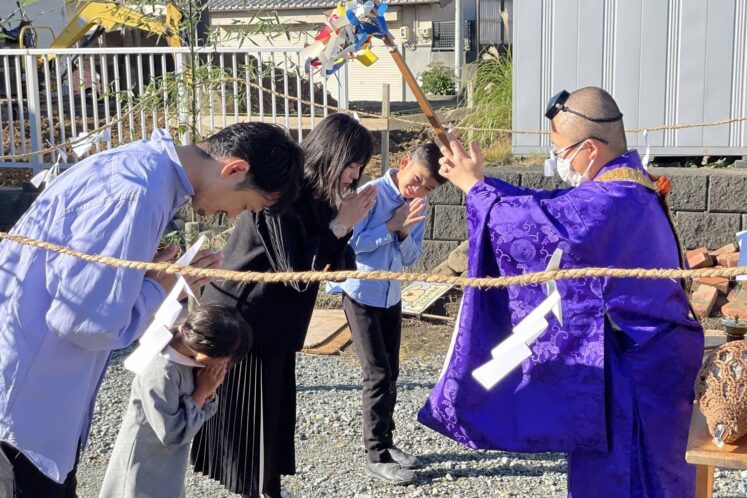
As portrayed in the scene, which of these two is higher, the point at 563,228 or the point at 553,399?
the point at 563,228

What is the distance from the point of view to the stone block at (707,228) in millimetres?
6621

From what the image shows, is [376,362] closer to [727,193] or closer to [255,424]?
[255,424]

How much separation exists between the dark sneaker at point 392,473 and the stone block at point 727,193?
3.66 meters

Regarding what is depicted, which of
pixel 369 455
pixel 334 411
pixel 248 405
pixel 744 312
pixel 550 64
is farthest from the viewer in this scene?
pixel 550 64

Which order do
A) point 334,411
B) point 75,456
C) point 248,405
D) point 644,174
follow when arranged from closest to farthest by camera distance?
1. point 75,456
2. point 644,174
3. point 248,405
4. point 334,411

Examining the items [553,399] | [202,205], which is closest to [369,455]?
[553,399]

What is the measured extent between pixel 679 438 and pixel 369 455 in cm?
168

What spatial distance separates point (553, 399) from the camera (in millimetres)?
2838

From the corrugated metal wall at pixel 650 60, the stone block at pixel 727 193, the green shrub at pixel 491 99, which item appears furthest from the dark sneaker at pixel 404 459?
the green shrub at pixel 491 99

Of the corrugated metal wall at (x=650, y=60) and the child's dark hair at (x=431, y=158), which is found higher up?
the corrugated metal wall at (x=650, y=60)

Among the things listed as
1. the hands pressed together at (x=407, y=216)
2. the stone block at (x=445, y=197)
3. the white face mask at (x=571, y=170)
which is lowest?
the stone block at (x=445, y=197)

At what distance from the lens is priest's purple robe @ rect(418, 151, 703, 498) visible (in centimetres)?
278

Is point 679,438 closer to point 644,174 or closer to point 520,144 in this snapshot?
point 644,174

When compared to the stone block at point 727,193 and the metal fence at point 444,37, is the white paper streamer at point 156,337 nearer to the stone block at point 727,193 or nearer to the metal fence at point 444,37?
the stone block at point 727,193
